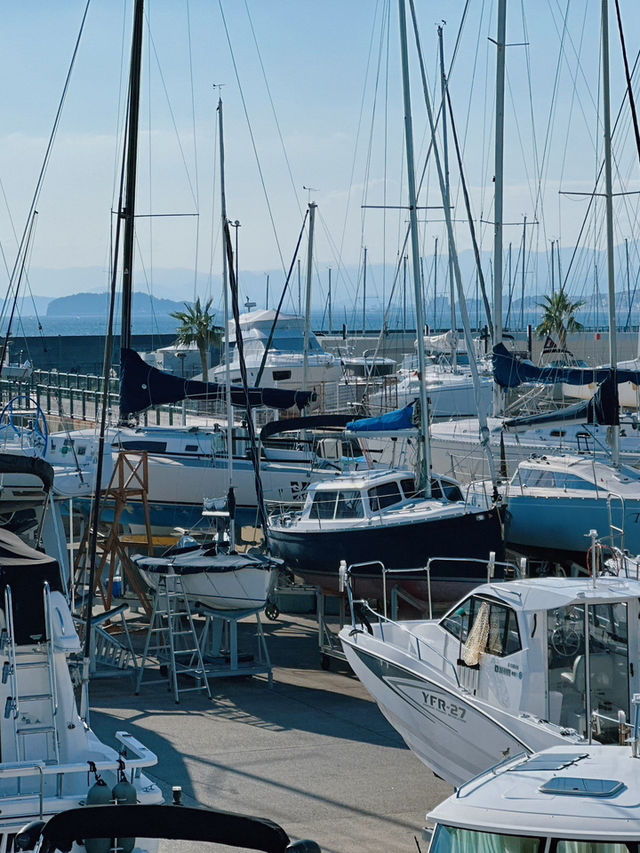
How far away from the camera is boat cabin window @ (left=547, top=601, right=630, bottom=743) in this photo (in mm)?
10078

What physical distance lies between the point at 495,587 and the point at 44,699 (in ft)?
14.1

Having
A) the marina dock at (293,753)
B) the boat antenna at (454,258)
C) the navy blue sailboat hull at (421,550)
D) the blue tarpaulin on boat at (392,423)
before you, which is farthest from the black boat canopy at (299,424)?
the marina dock at (293,753)

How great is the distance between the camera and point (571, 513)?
20.3 meters

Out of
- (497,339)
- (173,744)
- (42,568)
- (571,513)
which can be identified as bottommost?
(173,744)

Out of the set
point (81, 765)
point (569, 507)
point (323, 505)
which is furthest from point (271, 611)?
point (81, 765)

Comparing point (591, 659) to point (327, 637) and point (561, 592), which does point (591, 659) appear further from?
point (327, 637)

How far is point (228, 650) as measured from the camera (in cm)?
1694

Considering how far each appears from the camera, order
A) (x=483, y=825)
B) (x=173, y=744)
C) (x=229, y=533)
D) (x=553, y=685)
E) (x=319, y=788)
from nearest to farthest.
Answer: (x=483, y=825) → (x=553, y=685) → (x=319, y=788) → (x=173, y=744) → (x=229, y=533)

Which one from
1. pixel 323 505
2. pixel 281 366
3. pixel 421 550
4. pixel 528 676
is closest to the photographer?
pixel 528 676

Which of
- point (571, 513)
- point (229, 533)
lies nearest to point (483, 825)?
point (229, 533)

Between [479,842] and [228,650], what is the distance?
1120cm

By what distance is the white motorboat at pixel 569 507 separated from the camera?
64.7 ft

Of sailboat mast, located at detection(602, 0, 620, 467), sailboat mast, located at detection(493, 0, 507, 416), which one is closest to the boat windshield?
sailboat mast, located at detection(602, 0, 620, 467)

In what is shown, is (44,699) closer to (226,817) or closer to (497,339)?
(226,817)
